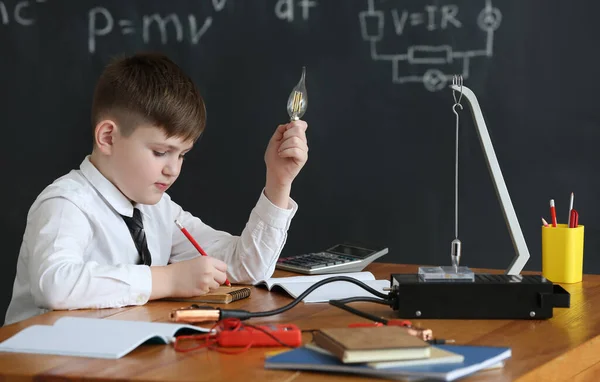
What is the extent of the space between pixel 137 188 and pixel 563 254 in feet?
2.86

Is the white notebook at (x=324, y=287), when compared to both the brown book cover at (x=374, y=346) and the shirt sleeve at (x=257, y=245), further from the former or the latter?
the brown book cover at (x=374, y=346)

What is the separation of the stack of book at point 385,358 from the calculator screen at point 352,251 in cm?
86

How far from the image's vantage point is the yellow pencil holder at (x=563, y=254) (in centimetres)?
166

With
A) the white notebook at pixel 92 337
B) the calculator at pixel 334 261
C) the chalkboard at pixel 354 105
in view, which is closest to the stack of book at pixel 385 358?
the white notebook at pixel 92 337

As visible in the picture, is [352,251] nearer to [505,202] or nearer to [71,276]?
[505,202]

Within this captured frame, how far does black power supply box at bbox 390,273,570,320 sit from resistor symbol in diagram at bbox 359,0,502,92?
141 centimetres

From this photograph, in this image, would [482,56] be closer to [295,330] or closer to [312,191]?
[312,191]

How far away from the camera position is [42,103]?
301cm

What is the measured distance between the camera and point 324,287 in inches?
60.6

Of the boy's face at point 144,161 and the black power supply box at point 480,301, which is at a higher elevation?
the boy's face at point 144,161

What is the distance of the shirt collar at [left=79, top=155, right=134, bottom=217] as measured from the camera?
169 cm

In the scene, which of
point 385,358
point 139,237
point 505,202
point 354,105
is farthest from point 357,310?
point 354,105

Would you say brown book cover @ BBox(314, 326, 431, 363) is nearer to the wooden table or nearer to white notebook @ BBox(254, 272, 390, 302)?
the wooden table

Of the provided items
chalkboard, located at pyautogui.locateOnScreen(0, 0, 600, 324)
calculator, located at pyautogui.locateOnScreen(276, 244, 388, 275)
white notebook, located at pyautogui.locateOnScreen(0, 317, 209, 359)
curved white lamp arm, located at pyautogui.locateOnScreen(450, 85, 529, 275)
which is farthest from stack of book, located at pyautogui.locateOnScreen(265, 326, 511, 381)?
chalkboard, located at pyautogui.locateOnScreen(0, 0, 600, 324)
